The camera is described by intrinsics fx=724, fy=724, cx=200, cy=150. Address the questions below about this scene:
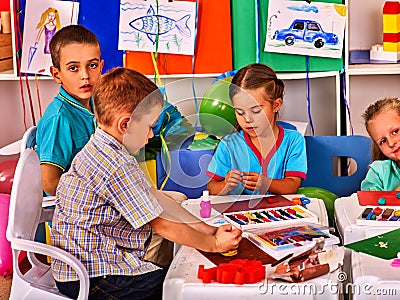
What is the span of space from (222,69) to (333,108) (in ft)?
1.80

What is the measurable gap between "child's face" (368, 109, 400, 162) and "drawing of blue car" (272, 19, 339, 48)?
2.53 ft

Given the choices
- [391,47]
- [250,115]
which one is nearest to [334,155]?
[391,47]

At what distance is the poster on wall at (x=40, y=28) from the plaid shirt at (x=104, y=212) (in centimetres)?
151

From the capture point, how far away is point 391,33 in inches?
110

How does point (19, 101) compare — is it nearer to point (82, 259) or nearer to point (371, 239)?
point (82, 259)

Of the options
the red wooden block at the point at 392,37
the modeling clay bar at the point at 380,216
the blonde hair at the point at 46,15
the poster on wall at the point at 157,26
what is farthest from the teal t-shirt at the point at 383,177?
the blonde hair at the point at 46,15

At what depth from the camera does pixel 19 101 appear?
3176 mm

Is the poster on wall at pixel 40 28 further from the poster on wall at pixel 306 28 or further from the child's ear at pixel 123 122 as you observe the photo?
the child's ear at pixel 123 122

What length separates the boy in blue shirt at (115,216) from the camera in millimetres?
1432

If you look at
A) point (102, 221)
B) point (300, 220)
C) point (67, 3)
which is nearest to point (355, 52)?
point (67, 3)

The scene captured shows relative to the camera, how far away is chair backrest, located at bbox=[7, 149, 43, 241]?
1456 mm

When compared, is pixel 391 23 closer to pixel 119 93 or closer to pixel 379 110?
pixel 379 110

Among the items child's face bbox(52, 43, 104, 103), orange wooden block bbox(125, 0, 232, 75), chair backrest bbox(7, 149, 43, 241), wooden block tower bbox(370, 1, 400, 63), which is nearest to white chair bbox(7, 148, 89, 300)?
chair backrest bbox(7, 149, 43, 241)

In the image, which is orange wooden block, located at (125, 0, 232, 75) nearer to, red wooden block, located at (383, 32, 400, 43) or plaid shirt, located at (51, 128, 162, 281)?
red wooden block, located at (383, 32, 400, 43)
